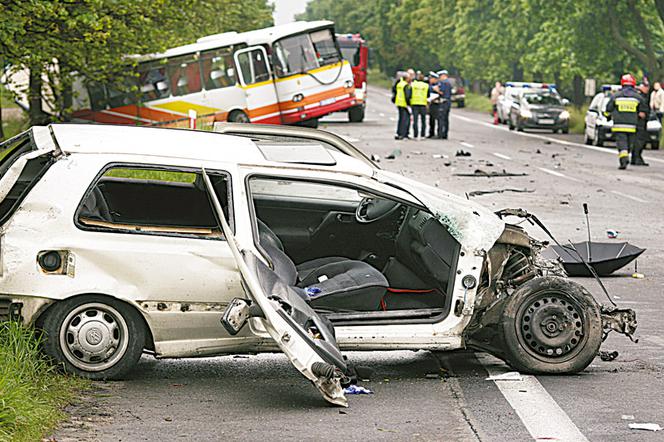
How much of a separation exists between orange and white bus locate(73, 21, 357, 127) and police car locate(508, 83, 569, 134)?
10808 mm

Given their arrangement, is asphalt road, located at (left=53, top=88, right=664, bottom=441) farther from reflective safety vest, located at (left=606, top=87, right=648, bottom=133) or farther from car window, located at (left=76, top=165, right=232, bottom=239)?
reflective safety vest, located at (left=606, top=87, right=648, bottom=133)

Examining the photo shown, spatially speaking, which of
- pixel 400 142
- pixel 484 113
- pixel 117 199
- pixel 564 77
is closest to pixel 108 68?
pixel 400 142

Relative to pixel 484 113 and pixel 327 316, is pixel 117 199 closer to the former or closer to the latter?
pixel 327 316

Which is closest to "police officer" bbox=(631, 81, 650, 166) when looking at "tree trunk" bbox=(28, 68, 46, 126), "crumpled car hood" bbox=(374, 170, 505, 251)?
"tree trunk" bbox=(28, 68, 46, 126)

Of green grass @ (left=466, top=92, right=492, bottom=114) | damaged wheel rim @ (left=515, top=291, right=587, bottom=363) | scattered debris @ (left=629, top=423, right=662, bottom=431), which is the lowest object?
green grass @ (left=466, top=92, right=492, bottom=114)

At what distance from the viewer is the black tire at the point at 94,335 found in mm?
7098

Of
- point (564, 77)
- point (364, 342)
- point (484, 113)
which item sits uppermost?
point (364, 342)

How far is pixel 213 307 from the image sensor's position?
719 cm

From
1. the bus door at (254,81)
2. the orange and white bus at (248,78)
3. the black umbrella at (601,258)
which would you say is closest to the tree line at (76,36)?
the orange and white bus at (248,78)

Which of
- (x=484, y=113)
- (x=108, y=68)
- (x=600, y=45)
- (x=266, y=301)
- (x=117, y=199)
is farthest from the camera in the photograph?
(x=484, y=113)

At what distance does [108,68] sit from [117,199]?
20352 mm

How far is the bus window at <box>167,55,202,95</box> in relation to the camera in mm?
36250

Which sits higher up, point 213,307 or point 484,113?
point 213,307

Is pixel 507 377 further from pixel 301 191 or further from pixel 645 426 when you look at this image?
pixel 301 191
